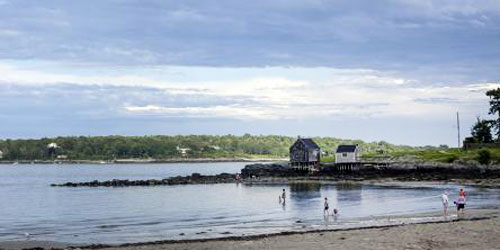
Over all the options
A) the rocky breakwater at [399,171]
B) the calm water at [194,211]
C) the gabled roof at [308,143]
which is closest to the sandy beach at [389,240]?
the calm water at [194,211]

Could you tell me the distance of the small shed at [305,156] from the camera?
132375 millimetres

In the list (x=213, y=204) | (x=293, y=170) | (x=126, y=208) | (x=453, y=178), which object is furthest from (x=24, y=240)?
(x=293, y=170)

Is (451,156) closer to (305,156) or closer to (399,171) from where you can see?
(399,171)

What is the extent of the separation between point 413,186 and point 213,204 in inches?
1253

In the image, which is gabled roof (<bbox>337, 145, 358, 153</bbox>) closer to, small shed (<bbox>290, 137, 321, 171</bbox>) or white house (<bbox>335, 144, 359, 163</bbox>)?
white house (<bbox>335, 144, 359, 163</bbox>)

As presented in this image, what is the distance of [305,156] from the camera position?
133 m

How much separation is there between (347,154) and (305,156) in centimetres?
947

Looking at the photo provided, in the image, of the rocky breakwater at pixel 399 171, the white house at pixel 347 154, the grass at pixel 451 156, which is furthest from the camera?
the white house at pixel 347 154

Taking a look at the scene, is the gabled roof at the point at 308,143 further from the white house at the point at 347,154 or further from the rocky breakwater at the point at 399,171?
the white house at the point at 347,154

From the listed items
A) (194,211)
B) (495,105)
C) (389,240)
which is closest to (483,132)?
(495,105)

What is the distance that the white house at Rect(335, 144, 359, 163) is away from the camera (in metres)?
126

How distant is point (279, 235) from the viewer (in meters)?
38.7

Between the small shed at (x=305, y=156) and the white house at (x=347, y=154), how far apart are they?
5076mm

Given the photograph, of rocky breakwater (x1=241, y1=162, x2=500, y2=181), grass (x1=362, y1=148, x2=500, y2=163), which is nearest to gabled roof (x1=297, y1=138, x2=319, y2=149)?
rocky breakwater (x1=241, y1=162, x2=500, y2=181)
